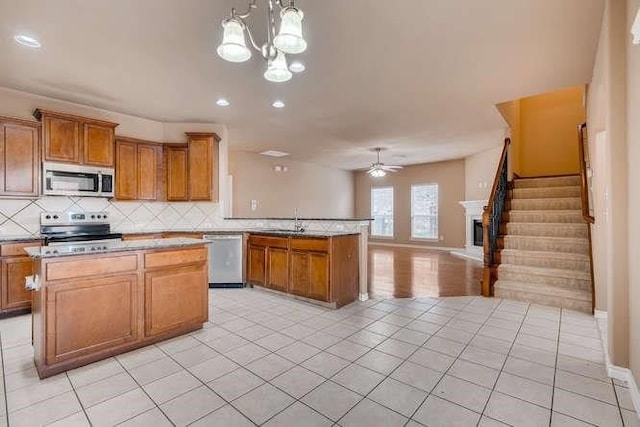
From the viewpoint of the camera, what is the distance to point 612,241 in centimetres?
221

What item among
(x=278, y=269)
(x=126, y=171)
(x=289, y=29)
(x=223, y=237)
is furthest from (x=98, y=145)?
(x=289, y=29)

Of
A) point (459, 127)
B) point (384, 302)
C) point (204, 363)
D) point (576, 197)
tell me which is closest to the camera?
Answer: point (204, 363)

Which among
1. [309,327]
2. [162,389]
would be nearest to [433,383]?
[309,327]

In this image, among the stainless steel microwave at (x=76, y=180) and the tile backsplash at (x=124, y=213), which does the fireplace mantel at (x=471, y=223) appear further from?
the stainless steel microwave at (x=76, y=180)

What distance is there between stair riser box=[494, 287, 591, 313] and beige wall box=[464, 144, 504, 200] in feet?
13.1

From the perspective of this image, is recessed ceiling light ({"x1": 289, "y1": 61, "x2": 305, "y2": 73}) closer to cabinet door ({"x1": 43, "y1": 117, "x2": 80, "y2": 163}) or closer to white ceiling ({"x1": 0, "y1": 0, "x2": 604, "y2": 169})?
white ceiling ({"x1": 0, "y1": 0, "x2": 604, "y2": 169})

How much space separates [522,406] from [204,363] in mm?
2218

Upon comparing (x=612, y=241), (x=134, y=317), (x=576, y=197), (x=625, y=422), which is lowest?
(x=625, y=422)

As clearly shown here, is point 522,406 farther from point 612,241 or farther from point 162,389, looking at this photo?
point 162,389

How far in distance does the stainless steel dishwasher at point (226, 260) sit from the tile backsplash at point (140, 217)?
385 mm

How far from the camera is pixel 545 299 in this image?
12.9ft

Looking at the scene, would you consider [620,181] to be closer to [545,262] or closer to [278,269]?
[545,262]

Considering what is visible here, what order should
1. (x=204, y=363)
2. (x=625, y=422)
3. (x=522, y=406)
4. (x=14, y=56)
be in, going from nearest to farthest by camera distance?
(x=625, y=422) → (x=522, y=406) → (x=204, y=363) → (x=14, y=56)

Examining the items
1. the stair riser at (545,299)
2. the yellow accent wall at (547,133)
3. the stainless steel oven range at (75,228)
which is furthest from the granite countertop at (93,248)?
the yellow accent wall at (547,133)
